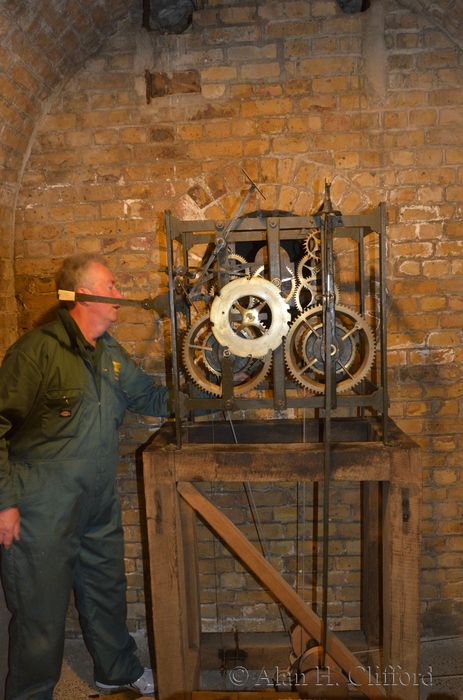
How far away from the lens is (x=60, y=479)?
84.3 inches

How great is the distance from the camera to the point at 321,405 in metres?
1.88

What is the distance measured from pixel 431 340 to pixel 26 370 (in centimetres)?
190

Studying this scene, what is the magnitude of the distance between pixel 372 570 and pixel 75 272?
2022mm

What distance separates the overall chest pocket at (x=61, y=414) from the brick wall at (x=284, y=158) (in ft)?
1.57

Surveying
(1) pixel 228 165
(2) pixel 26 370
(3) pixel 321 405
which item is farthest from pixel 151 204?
(3) pixel 321 405

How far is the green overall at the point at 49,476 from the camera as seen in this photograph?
210cm

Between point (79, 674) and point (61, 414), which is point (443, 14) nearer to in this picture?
point (61, 414)

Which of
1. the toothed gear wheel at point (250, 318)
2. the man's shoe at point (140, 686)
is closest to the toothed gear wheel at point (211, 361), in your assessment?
the toothed gear wheel at point (250, 318)

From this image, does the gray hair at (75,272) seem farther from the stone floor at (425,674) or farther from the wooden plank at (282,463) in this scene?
the stone floor at (425,674)

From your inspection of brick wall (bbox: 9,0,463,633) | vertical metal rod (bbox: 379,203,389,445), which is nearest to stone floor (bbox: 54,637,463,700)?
brick wall (bbox: 9,0,463,633)

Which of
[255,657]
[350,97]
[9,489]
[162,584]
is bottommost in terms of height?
[255,657]

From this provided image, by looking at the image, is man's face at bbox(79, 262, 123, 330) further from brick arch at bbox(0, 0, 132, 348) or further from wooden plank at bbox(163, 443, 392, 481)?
wooden plank at bbox(163, 443, 392, 481)

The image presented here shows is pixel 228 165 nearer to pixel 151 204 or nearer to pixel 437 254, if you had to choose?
pixel 151 204

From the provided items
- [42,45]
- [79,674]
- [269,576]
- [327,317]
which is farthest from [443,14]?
[79,674]
